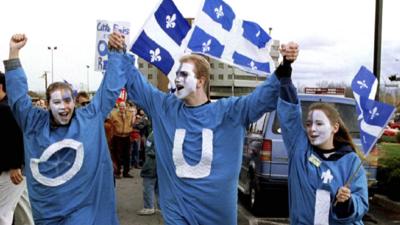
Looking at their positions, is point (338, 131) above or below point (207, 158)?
above

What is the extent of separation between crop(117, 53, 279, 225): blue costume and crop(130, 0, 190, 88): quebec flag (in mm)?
1176

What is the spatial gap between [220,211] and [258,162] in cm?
463

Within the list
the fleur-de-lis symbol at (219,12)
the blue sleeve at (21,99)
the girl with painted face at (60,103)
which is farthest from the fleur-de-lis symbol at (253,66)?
the blue sleeve at (21,99)

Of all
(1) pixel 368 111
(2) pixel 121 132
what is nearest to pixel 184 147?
(1) pixel 368 111

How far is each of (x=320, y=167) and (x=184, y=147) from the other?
2.95ft

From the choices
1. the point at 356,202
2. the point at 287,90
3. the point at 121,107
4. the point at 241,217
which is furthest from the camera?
the point at 121,107

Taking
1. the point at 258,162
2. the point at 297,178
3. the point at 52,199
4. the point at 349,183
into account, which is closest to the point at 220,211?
the point at 297,178

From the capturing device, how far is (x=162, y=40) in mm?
5137

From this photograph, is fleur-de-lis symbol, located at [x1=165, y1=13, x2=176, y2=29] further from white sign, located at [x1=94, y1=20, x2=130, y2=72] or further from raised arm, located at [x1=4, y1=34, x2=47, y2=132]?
white sign, located at [x1=94, y1=20, x2=130, y2=72]

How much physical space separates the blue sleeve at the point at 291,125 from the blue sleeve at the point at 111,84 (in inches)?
46.2

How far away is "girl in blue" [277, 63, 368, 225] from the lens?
3543mm

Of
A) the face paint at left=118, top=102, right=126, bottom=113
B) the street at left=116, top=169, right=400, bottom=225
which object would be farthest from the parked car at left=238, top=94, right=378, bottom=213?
the face paint at left=118, top=102, right=126, bottom=113

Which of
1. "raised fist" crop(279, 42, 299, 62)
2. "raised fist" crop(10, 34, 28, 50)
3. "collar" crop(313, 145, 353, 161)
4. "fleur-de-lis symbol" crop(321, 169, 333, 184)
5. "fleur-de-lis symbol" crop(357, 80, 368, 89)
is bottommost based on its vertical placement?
"fleur-de-lis symbol" crop(321, 169, 333, 184)

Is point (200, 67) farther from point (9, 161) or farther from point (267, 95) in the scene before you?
point (9, 161)
